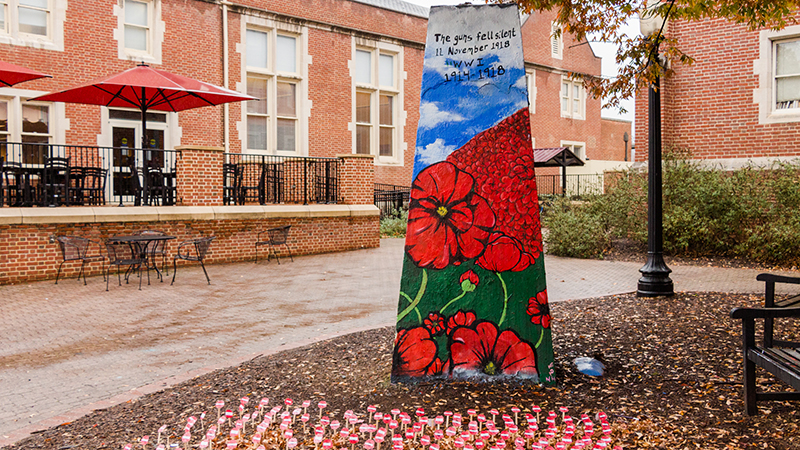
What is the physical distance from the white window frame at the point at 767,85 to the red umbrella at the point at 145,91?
11225 mm

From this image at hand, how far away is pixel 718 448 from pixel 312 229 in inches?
454

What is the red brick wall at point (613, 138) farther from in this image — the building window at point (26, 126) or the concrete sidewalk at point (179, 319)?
the building window at point (26, 126)

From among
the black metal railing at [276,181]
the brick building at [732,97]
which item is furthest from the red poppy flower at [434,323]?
the brick building at [732,97]

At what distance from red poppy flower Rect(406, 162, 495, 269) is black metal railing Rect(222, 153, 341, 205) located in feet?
30.7

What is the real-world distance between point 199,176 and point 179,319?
212 inches

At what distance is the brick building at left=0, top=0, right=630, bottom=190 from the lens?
49.2 feet

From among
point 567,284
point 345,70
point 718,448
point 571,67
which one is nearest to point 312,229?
point 567,284

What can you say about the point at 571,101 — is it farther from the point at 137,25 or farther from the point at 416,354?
the point at 416,354

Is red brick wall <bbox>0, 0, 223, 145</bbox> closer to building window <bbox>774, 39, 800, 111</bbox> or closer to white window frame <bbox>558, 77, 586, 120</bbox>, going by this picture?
building window <bbox>774, 39, 800, 111</bbox>

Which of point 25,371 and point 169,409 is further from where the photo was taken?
point 25,371

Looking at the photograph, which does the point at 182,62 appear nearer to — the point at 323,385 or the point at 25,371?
the point at 25,371

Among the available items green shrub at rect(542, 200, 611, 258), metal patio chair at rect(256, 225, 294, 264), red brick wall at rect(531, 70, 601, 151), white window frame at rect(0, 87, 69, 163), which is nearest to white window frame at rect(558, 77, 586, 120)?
red brick wall at rect(531, 70, 601, 151)

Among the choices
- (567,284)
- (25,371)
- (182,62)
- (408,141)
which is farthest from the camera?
(408,141)

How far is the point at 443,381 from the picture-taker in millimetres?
4223
